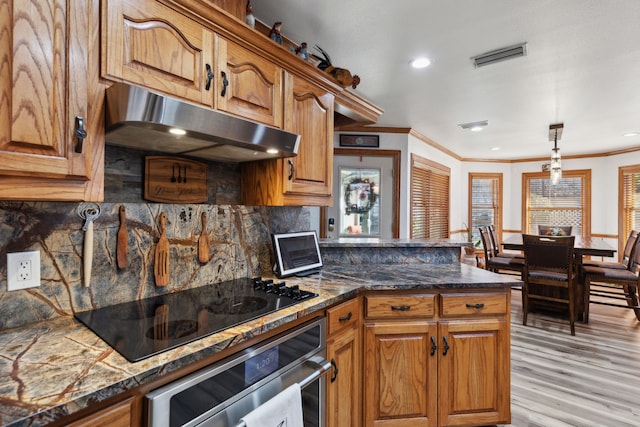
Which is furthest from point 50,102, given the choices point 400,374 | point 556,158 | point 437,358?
point 556,158

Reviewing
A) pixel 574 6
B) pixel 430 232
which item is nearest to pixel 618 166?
pixel 430 232

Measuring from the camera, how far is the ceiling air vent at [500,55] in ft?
7.45

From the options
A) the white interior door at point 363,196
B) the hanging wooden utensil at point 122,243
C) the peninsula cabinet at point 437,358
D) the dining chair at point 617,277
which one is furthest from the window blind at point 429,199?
the hanging wooden utensil at point 122,243

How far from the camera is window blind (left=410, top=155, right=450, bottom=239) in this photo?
4859 millimetres

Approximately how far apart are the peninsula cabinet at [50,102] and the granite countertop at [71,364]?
0.45 m

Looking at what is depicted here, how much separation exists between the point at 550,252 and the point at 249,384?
349 cm

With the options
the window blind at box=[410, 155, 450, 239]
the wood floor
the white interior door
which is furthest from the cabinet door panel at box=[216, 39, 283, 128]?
the window blind at box=[410, 155, 450, 239]

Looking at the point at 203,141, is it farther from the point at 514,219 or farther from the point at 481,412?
the point at 514,219

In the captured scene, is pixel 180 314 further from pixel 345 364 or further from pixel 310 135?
pixel 310 135

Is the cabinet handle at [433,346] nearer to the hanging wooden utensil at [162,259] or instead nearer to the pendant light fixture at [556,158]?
the hanging wooden utensil at [162,259]

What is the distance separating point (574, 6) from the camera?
5.92 ft

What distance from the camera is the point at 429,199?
5.33m

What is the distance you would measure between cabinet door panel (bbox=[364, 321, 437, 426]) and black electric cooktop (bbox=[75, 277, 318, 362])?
545 millimetres

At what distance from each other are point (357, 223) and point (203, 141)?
3307mm
